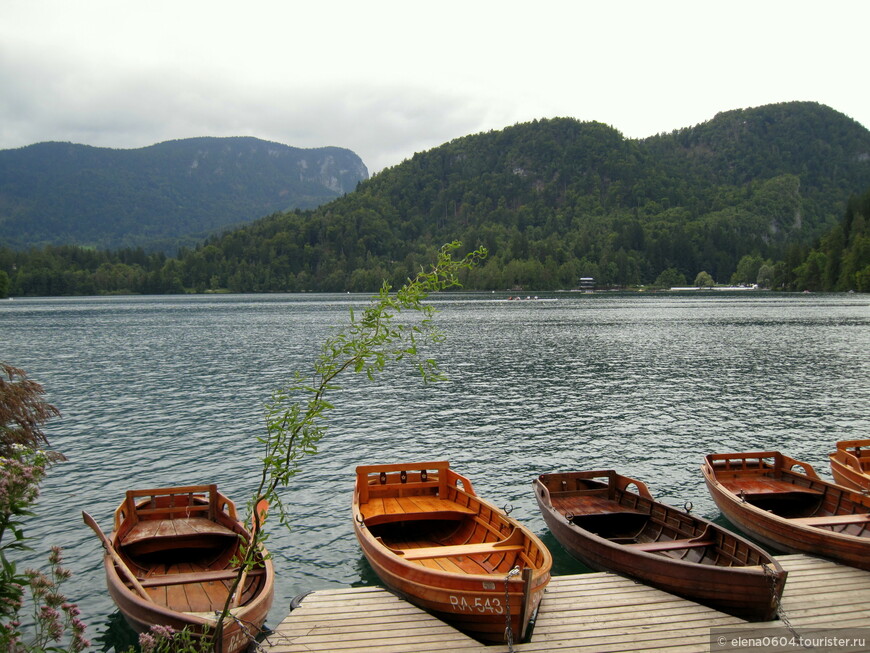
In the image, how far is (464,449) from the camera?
98.2 ft

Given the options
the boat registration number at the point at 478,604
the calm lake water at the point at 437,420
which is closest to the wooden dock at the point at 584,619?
the boat registration number at the point at 478,604

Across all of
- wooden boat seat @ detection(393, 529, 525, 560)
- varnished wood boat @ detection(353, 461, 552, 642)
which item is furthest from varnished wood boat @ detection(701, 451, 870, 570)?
wooden boat seat @ detection(393, 529, 525, 560)

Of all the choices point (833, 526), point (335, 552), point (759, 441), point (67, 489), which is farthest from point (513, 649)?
point (759, 441)

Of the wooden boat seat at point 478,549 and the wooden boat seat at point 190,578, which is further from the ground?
the wooden boat seat at point 478,549

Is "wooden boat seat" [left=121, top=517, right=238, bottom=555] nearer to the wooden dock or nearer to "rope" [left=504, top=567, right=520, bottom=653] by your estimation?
the wooden dock

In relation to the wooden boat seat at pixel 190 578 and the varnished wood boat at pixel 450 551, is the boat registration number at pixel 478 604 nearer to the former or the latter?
the varnished wood boat at pixel 450 551

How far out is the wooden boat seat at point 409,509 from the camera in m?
16.2

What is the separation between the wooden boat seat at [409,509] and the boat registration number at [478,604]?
456cm

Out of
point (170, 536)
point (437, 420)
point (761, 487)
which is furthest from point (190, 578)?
point (437, 420)

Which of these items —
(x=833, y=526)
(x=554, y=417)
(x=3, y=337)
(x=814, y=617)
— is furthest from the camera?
(x=3, y=337)

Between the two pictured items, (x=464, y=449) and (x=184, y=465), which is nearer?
(x=184, y=465)

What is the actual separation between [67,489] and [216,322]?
100817mm

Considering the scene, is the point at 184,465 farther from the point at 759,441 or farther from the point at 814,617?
the point at 759,441

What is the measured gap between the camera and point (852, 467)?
19.7m
